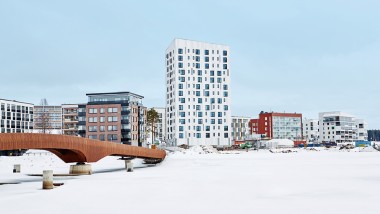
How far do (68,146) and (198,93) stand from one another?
4636 inches

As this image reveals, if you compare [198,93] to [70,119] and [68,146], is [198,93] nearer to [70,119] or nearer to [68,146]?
[70,119]

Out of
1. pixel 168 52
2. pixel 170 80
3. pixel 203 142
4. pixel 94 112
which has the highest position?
pixel 168 52

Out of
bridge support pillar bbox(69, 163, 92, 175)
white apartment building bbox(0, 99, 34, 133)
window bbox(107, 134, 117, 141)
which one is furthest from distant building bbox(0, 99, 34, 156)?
bridge support pillar bbox(69, 163, 92, 175)

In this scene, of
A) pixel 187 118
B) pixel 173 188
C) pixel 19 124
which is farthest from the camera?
pixel 19 124

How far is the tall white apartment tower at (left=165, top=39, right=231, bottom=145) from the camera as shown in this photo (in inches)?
5807

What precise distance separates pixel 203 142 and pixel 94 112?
38604 millimetres

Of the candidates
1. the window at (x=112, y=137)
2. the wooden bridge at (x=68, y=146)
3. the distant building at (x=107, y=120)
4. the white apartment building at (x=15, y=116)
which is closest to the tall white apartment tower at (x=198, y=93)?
the distant building at (x=107, y=120)

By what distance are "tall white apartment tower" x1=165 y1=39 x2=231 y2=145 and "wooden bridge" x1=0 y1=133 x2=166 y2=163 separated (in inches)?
4028

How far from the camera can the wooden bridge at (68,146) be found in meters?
28.8

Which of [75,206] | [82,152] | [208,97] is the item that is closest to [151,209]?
[75,206]

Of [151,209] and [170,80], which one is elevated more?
[170,80]

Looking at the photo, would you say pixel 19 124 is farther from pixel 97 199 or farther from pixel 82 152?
pixel 97 199

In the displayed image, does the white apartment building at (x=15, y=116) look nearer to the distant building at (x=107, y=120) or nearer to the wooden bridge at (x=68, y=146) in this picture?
the distant building at (x=107, y=120)

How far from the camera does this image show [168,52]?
155750mm
